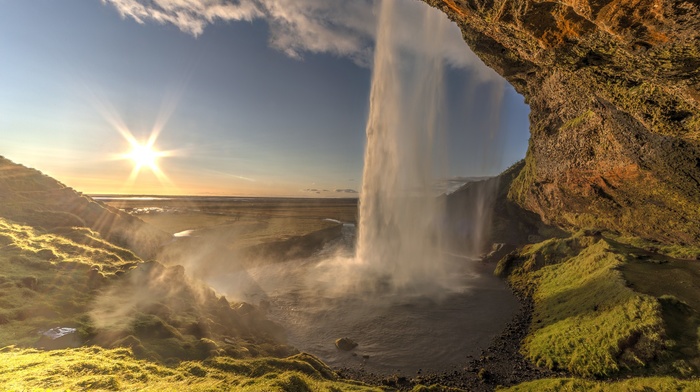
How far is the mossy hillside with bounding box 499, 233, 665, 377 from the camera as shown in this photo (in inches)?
527

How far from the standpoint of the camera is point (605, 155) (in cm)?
1930

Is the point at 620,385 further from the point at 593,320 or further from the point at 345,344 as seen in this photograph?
the point at 345,344

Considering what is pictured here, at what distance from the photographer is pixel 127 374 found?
330 inches

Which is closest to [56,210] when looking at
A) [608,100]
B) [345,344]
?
[345,344]

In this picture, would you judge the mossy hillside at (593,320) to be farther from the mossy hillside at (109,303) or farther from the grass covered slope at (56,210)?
the grass covered slope at (56,210)

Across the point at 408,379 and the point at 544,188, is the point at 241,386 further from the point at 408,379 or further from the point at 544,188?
the point at 544,188

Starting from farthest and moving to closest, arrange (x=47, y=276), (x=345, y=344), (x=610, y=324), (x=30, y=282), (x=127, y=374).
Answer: (x=345, y=344) < (x=610, y=324) < (x=47, y=276) < (x=30, y=282) < (x=127, y=374)

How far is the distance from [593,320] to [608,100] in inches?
501

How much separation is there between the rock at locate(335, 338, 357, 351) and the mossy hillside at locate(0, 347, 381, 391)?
311 inches

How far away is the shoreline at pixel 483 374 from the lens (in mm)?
14164

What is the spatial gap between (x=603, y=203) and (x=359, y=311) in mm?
23752

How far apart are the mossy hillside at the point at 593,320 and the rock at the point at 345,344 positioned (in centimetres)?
1039

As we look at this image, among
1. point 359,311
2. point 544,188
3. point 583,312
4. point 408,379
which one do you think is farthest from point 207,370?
point 544,188

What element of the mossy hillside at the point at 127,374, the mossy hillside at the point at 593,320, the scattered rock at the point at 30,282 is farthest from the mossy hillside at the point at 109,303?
the mossy hillside at the point at 593,320
